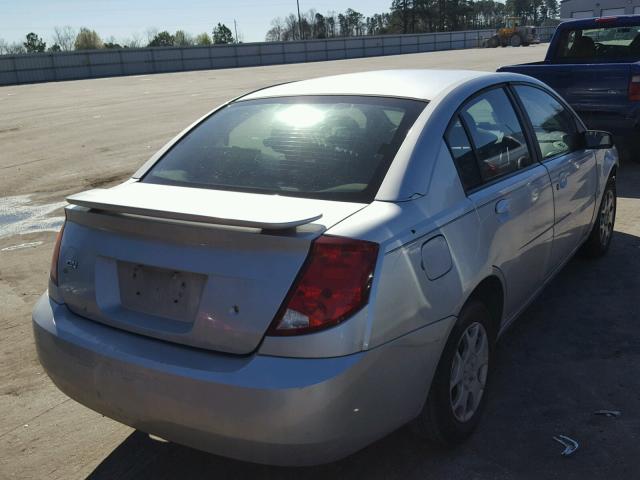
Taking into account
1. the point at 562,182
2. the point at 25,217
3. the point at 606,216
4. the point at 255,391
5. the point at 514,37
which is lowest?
the point at 25,217

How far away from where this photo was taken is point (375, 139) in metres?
2.96

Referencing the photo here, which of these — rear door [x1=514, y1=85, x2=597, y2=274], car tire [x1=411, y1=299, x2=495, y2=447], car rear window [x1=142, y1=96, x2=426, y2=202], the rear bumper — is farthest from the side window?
the rear bumper

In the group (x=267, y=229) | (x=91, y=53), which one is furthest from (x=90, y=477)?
(x=91, y=53)

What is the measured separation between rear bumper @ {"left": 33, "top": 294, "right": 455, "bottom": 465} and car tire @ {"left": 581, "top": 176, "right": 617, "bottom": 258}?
9.76 feet

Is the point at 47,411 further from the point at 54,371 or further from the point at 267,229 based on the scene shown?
the point at 267,229

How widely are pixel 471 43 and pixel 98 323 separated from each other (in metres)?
69.8

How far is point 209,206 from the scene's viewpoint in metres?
2.55

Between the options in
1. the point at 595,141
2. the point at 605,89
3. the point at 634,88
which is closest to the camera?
the point at 595,141

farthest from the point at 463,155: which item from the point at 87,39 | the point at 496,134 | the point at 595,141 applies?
the point at 87,39

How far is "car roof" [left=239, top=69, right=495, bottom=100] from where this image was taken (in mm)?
3244

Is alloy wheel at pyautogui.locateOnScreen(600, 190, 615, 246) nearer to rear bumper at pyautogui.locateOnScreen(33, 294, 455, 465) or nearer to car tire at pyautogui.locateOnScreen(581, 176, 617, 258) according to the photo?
car tire at pyautogui.locateOnScreen(581, 176, 617, 258)

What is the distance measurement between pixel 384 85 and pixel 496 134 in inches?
25.6

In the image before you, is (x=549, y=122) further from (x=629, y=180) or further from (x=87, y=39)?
(x=87, y=39)

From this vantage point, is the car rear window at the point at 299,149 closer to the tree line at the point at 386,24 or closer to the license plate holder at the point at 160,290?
the license plate holder at the point at 160,290
